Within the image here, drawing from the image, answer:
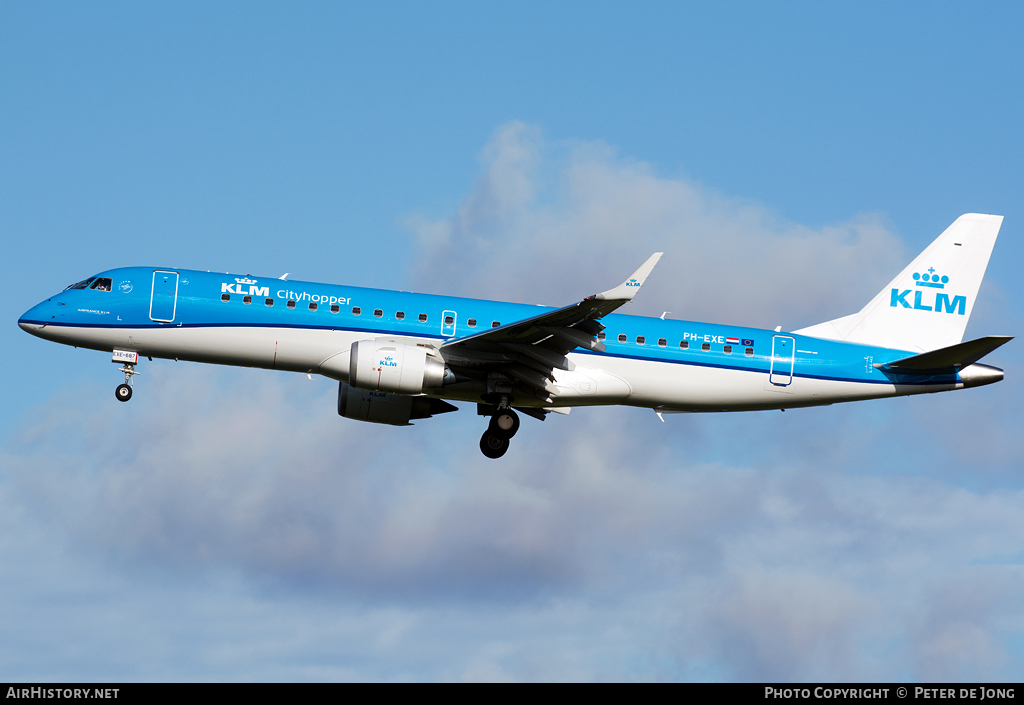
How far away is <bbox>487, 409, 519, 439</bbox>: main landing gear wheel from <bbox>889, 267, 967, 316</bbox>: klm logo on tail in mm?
12977

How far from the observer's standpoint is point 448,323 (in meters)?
33.6

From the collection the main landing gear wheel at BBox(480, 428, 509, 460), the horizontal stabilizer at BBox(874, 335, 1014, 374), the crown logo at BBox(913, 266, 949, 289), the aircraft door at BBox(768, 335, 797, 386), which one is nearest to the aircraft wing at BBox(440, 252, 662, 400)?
the main landing gear wheel at BBox(480, 428, 509, 460)

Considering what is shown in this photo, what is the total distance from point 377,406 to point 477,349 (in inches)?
196

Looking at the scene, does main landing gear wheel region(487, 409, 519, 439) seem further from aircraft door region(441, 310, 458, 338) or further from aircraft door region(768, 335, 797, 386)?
aircraft door region(768, 335, 797, 386)

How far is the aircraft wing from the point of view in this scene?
31266 mm

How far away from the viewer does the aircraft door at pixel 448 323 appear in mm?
33531

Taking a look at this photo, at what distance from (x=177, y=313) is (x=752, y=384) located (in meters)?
16.7

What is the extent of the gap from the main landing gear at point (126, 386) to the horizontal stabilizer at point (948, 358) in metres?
22.1

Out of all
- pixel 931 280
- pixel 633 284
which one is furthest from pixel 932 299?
pixel 633 284

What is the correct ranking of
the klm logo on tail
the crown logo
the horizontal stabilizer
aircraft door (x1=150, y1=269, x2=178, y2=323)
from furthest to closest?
the crown logo, the klm logo on tail, aircraft door (x1=150, y1=269, x2=178, y2=323), the horizontal stabilizer

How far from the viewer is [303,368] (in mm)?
33094

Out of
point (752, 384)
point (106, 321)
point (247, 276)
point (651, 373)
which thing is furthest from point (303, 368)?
point (752, 384)

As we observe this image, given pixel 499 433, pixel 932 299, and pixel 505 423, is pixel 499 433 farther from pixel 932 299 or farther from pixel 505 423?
pixel 932 299

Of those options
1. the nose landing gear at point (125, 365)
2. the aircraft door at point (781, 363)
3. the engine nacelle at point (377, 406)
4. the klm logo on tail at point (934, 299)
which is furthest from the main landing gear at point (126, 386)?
the klm logo on tail at point (934, 299)
